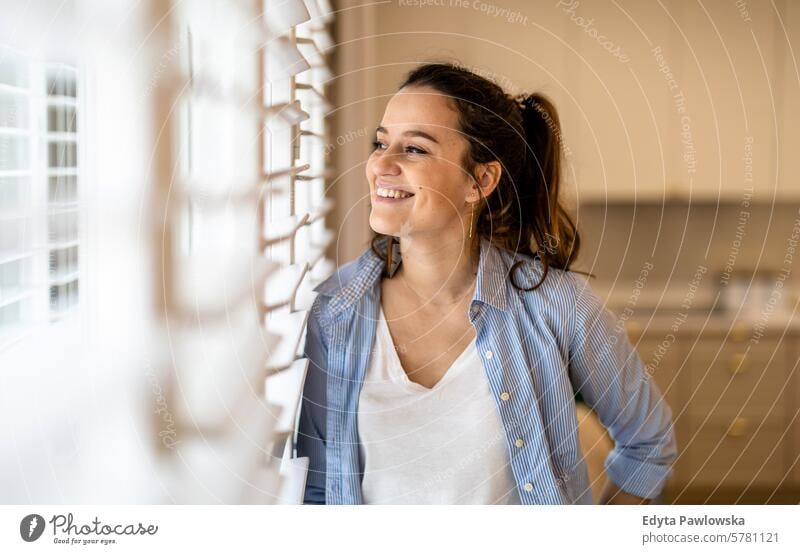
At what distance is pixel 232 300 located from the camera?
23.7 inches

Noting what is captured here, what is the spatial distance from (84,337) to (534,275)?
0.36 metres

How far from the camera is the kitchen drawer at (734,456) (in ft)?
1.99

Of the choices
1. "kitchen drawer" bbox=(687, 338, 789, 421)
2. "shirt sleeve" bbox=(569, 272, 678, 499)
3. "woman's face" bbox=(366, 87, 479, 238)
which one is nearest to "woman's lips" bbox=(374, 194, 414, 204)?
A: "woman's face" bbox=(366, 87, 479, 238)

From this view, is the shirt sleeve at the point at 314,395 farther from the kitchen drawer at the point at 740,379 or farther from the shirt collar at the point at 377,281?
the kitchen drawer at the point at 740,379

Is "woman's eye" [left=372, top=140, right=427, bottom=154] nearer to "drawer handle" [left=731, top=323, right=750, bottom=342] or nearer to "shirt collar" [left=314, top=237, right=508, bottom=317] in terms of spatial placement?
"shirt collar" [left=314, top=237, right=508, bottom=317]

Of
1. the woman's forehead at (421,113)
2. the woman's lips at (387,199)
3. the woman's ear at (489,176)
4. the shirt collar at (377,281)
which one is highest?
the woman's forehead at (421,113)

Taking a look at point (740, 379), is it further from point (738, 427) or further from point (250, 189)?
point (250, 189)

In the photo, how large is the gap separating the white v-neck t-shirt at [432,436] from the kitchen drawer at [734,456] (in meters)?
0.15

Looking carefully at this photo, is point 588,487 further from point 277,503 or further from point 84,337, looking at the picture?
point 84,337

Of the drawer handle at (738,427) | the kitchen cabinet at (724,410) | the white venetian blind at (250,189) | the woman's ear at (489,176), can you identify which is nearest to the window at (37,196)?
the white venetian blind at (250,189)

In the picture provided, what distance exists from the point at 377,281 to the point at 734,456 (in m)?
0.33

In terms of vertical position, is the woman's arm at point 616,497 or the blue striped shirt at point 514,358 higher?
the blue striped shirt at point 514,358

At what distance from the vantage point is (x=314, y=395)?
1.92ft

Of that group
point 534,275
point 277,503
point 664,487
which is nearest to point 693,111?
point 534,275
